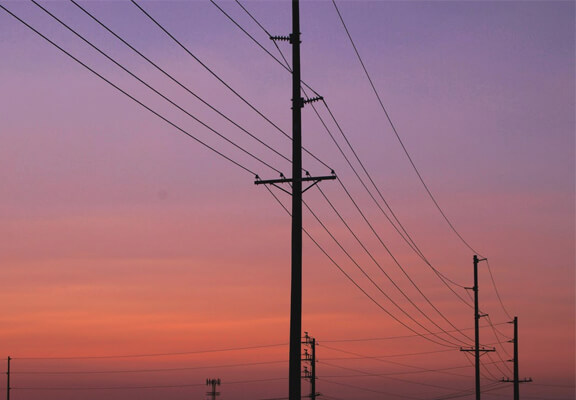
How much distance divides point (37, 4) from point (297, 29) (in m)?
15.1

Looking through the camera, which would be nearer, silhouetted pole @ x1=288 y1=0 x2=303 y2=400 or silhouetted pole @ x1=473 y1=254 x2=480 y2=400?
silhouetted pole @ x1=288 y1=0 x2=303 y2=400

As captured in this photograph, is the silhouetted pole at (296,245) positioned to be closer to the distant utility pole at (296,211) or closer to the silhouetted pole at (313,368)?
the distant utility pole at (296,211)

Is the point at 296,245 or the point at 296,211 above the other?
the point at 296,211

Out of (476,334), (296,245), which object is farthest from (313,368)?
(296,245)

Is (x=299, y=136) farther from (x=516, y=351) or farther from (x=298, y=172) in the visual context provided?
(x=516, y=351)

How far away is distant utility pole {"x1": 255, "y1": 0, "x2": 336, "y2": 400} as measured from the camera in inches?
1124

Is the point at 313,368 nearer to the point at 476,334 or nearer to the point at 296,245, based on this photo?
the point at 476,334

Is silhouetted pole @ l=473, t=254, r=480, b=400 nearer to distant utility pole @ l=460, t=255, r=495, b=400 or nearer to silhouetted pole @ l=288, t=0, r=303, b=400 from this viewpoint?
distant utility pole @ l=460, t=255, r=495, b=400

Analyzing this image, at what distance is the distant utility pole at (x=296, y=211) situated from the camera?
2855 cm

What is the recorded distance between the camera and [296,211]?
96.7 ft

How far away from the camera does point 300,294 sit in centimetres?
2898

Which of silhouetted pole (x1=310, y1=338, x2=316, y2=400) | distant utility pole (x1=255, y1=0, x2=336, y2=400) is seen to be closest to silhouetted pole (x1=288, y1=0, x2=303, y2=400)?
distant utility pole (x1=255, y1=0, x2=336, y2=400)

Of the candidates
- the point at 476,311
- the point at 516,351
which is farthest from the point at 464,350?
the point at 516,351

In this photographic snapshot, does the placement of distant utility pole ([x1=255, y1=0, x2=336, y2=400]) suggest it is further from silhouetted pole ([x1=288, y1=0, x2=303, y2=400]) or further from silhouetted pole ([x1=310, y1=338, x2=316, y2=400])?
silhouetted pole ([x1=310, y1=338, x2=316, y2=400])
